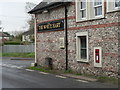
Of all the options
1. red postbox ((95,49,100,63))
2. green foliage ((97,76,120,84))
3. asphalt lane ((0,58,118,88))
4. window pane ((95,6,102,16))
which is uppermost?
window pane ((95,6,102,16))

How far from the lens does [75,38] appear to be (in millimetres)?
13812

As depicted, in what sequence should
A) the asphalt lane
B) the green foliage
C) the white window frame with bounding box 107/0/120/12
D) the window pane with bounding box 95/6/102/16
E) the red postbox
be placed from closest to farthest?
the asphalt lane < the green foliage < the white window frame with bounding box 107/0/120/12 < the red postbox < the window pane with bounding box 95/6/102/16

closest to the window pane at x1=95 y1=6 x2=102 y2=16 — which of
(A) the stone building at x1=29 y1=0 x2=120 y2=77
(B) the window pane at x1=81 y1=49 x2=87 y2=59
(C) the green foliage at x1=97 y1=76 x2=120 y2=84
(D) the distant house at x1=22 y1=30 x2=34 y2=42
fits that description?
(A) the stone building at x1=29 y1=0 x2=120 y2=77

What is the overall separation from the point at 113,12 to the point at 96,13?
1608 millimetres

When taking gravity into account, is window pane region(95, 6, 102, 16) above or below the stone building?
above

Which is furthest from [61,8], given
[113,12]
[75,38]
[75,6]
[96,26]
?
[113,12]

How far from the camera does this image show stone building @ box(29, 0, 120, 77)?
1131cm

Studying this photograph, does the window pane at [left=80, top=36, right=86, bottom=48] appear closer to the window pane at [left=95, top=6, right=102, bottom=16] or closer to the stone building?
the stone building

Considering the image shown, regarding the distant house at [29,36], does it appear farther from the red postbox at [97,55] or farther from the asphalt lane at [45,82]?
the red postbox at [97,55]

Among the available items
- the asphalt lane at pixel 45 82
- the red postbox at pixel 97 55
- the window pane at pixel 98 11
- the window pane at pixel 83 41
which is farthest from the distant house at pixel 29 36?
the red postbox at pixel 97 55

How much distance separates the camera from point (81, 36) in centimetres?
1352

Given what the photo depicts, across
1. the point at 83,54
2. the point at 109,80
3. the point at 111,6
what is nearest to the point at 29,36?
the point at 83,54

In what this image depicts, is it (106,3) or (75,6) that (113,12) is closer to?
(106,3)

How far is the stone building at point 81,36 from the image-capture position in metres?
11.3
